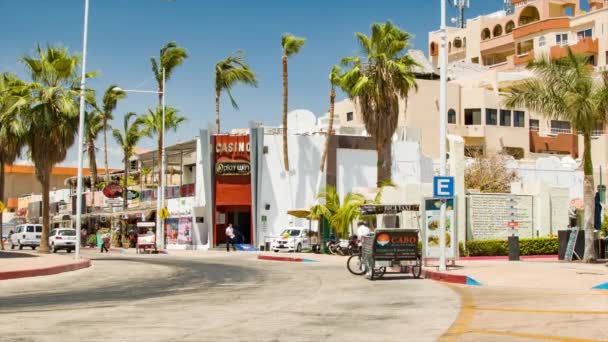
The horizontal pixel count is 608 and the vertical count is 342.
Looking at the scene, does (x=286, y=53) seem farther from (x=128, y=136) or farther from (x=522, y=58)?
(x=522, y=58)

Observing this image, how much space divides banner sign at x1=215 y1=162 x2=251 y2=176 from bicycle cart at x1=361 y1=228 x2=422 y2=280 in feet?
104

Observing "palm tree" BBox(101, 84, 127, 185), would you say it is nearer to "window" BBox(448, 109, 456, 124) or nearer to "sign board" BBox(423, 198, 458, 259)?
"window" BBox(448, 109, 456, 124)

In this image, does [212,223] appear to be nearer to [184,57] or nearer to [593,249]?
[184,57]

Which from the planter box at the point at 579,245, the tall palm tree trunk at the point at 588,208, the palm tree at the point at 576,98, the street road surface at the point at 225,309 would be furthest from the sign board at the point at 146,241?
the tall palm tree trunk at the point at 588,208

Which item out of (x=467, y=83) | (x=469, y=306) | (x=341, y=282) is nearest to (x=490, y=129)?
(x=467, y=83)

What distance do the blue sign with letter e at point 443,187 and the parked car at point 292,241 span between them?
2409 cm

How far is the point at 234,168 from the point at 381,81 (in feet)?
44.7

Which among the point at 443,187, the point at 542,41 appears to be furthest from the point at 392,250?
the point at 542,41

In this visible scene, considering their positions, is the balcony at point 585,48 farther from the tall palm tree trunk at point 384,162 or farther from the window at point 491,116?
the tall palm tree trunk at point 384,162

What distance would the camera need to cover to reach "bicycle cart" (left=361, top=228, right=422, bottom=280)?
22516 millimetres

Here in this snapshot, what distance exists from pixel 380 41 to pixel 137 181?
37.4 m

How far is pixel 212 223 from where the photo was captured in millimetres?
55375

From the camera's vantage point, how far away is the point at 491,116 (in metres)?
73.1

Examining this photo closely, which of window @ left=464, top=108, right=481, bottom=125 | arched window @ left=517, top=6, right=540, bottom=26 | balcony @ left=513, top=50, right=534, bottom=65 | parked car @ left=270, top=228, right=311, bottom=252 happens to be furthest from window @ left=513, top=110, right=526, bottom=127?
parked car @ left=270, top=228, right=311, bottom=252
